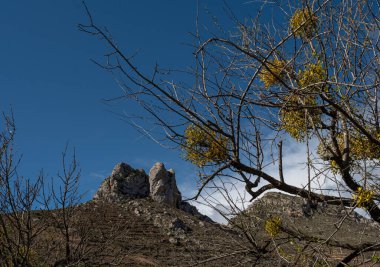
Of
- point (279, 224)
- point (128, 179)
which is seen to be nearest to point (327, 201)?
point (279, 224)

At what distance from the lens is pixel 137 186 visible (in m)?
59.6

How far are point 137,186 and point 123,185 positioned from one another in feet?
5.99

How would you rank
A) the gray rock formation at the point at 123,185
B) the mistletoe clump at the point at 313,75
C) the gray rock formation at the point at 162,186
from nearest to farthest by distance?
the mistletoe clump at the point at 313,75
the gray rock formation at the point at 123,185
the gray rock formation at the point at 162,186

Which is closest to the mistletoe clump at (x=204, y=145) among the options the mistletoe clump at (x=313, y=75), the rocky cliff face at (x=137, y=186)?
the mistletoe clump at (x=313, y=75)

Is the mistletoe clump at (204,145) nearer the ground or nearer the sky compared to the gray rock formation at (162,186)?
nearer the ground

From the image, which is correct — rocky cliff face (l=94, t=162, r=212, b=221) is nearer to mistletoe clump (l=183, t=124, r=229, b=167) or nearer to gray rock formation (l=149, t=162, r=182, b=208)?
gray rock formation (l=149, t=162, r=182, b=208)

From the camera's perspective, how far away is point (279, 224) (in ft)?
14.9

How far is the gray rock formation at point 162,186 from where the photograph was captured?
58.6m

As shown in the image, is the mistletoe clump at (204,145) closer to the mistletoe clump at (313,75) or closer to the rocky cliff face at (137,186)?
the mistletoe clump at (313,75)

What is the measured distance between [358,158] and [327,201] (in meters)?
0.93

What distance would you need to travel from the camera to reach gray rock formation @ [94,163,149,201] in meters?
58.0

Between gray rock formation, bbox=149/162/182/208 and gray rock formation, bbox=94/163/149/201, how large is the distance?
1.22 metres

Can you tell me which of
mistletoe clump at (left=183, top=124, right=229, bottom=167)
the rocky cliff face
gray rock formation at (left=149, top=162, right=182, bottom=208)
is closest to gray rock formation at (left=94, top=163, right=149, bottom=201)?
the rocky cliff face

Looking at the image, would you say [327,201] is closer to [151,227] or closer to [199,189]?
[199,189]
